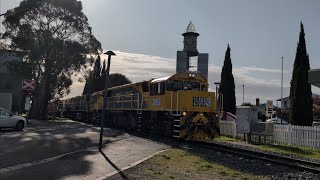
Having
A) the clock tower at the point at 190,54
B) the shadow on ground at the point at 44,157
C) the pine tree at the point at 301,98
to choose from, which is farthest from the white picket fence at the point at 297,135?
the clock tower at the point at 190,54

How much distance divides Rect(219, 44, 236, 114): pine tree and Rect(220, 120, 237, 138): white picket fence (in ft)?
48.3

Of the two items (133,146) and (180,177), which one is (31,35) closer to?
(133,146)

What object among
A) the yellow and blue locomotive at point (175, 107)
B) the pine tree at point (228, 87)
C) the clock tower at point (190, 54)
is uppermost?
the clock tower at point (190, 54)

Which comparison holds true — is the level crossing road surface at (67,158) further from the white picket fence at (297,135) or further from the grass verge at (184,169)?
the white picket fence at (297,135)

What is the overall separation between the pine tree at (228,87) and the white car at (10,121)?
25054mm

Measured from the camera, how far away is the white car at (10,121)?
2388 centimetres

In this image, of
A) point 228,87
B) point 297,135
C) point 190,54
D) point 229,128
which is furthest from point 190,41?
point 297,135

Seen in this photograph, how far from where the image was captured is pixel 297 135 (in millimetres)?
22328

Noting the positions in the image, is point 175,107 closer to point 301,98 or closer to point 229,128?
point 229,128

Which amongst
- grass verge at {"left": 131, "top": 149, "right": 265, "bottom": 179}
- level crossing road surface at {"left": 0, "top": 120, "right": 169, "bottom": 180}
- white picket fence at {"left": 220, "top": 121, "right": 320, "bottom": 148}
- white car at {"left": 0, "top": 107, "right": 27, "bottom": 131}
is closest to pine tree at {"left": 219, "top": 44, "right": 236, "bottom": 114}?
white picket fence at {"left": 220, "top": 121, "right": 320, "bottom": 148}

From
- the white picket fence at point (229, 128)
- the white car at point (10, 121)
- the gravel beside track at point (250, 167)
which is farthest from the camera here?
the white picket fence at point (229, 128)

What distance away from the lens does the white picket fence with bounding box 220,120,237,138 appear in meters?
27.7

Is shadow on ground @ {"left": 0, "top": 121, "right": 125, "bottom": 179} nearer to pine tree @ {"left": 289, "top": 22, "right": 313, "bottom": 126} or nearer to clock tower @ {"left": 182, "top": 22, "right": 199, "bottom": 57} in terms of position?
pine tree @ {"left": 289, "top": 22, "right": 313, "bottom": 126}

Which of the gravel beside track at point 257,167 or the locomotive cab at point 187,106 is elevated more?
the locomotive cab at point 187,106
